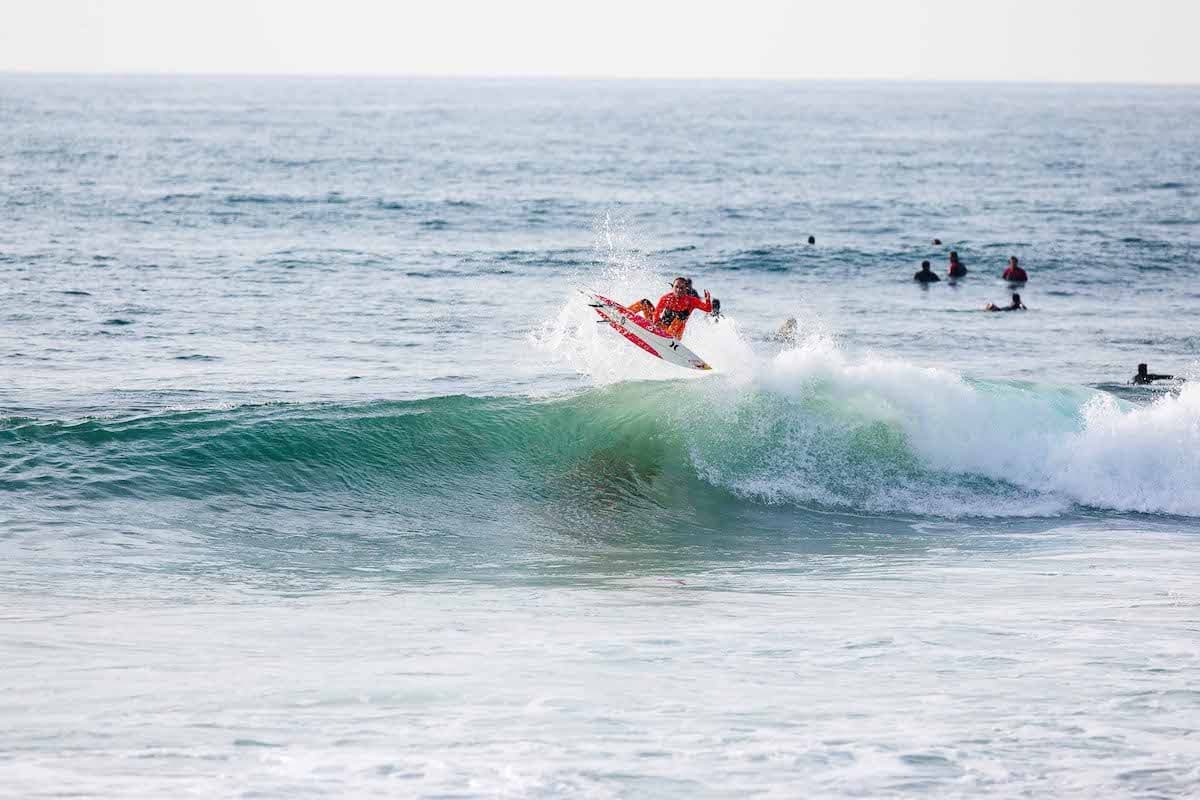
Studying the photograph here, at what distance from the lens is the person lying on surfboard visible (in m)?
20.7

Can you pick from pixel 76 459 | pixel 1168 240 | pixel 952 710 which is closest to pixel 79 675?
pixel 952 710

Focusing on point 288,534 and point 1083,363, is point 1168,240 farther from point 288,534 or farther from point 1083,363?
point 288,534

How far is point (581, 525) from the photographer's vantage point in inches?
712

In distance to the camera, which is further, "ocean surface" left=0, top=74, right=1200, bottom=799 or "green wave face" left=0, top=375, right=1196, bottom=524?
"green wave face" left=0, top=375, right=1196, bottom=524

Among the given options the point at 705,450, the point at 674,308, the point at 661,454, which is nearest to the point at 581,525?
the point at 661,454

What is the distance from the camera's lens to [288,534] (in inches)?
669

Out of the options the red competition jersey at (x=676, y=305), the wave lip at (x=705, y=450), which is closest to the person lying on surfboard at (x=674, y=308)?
the red competition jersey at (x=676, y=305)

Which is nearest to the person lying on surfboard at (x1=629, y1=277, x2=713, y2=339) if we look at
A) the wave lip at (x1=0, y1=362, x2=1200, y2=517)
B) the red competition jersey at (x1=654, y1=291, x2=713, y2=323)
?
the red competition jersey at (x1=654, y1=291, x2=713, y2=323)

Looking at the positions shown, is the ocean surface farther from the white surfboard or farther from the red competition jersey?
the red competition jersey

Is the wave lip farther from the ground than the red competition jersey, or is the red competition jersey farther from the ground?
the red competition jersey

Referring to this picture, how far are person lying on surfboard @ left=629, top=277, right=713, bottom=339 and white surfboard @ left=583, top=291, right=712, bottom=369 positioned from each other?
0.31ft

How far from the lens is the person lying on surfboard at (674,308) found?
67.8ft

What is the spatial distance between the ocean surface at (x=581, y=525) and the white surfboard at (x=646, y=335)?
581 millimetres

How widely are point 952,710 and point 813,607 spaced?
10.6 feet
